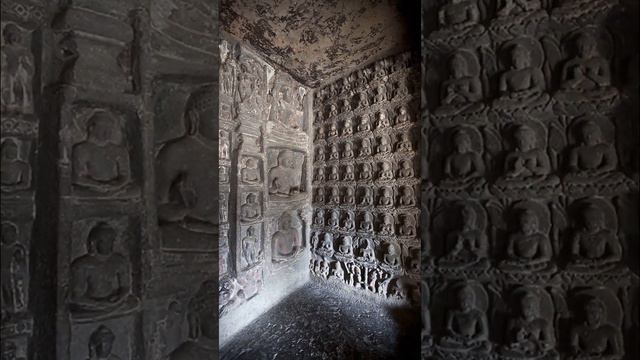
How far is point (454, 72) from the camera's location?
1.37 meters

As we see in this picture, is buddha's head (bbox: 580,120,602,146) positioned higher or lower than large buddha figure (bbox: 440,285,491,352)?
higher

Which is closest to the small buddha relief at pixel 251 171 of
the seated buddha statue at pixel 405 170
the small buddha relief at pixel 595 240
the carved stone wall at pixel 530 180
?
the seated buddha statue at pixel 405 170

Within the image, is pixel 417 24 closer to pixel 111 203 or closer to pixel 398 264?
pixel 398 264

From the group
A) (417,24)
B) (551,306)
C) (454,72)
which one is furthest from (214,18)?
(417,24)

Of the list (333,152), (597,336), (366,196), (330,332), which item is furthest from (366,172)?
(597,336)

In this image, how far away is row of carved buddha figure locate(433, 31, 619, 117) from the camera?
1.15m

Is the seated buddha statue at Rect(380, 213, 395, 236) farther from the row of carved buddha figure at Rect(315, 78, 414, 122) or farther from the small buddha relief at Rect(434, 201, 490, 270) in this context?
the small buddha relief at Rect(434, 201, 490, 270)

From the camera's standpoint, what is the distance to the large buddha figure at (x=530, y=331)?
1.18m

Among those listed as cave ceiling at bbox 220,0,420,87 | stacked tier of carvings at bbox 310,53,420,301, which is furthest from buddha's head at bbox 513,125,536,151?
stacked tier of carvings at bbox 310,53,420,301

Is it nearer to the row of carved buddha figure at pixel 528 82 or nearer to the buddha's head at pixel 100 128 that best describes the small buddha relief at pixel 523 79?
the row of carved buddha figure at pixel 528 82

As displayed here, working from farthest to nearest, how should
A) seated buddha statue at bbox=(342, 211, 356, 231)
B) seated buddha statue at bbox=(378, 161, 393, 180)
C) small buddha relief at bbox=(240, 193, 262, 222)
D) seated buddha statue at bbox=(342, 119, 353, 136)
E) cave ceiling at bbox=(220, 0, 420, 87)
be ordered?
seated buddha statue at bbox=(342, 119, 353, 136) < seated buddha statue at bbox=(342, 211, 356, 231) < seated buddha statue at bbox=(378, 161, 393, 180) < small buddha relief at bbox=(240, 193, 262, 222) < cave ceiling at bbox=(220, 0, 420, 87)

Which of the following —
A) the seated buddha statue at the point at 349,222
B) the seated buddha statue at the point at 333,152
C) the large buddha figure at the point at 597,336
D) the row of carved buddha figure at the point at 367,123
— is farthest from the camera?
the seated buddha statue at the point at 333,152

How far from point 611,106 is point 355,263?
11.9 feet

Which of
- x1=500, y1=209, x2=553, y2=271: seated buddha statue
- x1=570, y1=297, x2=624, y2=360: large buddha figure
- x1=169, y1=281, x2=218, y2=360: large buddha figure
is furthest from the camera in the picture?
x1=169, y1=281, x2=218, y2=360: large buddha figure
